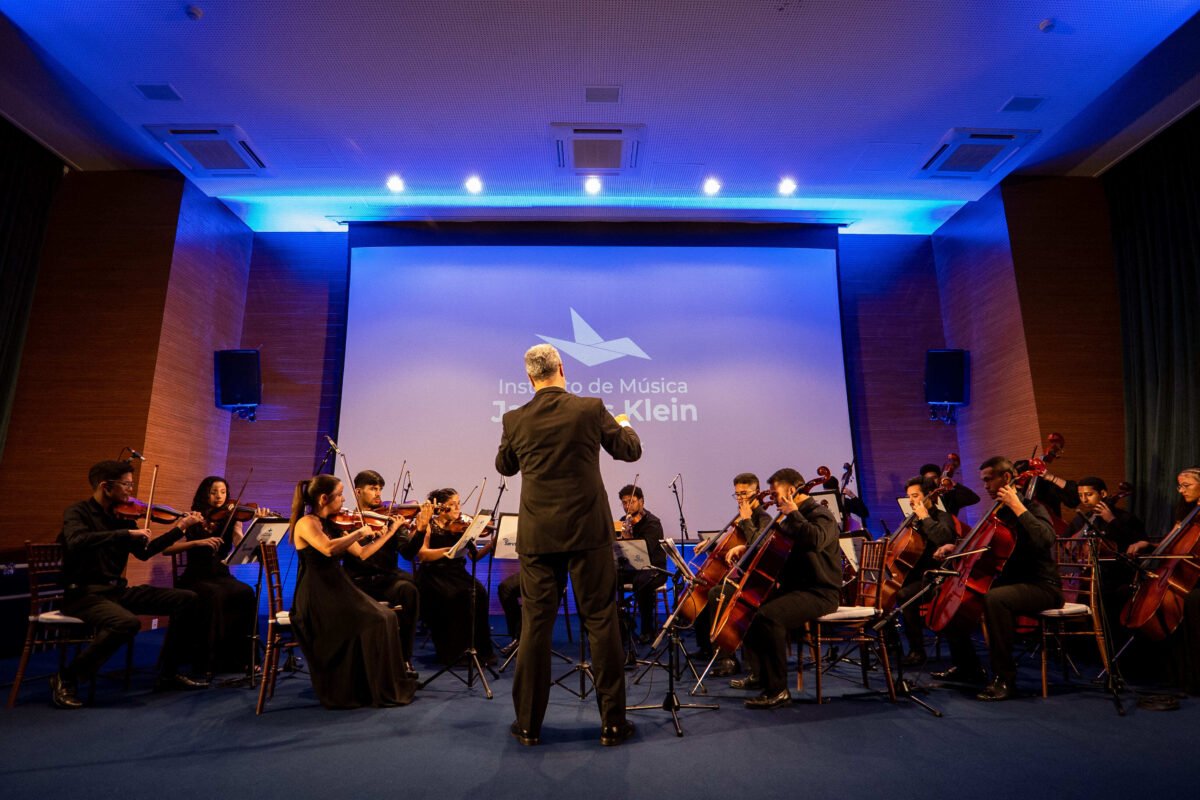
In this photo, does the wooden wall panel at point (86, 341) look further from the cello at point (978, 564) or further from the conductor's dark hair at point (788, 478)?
the cello at point (978, 564)

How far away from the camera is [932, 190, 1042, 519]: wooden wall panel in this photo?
669 centimetres

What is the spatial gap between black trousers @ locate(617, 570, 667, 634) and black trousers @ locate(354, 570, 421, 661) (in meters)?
1.61

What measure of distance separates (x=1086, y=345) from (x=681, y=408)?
3869mm

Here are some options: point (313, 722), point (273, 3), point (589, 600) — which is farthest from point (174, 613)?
point (273, 3)

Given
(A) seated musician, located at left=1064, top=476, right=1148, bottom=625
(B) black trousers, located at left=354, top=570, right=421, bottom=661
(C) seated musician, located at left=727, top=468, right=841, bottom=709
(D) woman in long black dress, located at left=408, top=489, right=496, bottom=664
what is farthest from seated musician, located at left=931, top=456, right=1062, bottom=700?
(B) black trousers, located at left=354, top=570, right=421, bottom=661

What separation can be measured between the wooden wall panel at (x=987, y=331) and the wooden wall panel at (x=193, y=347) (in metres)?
7.86

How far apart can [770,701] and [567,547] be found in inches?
59.7

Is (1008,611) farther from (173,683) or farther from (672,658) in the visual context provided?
(173,683)

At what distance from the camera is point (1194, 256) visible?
574 cm

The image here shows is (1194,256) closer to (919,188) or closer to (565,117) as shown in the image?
(919,188)

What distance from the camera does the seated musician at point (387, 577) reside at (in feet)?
14.4

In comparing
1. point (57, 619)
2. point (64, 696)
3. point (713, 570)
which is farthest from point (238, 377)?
point (713, 570)

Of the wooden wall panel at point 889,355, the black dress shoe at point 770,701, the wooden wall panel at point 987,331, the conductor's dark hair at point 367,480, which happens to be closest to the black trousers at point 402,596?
the conductor's dark hair at point 367,480

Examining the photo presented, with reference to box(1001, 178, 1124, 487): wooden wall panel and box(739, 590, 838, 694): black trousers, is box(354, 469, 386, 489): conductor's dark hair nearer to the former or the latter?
box(739, 590, 838, 694): black trousers
